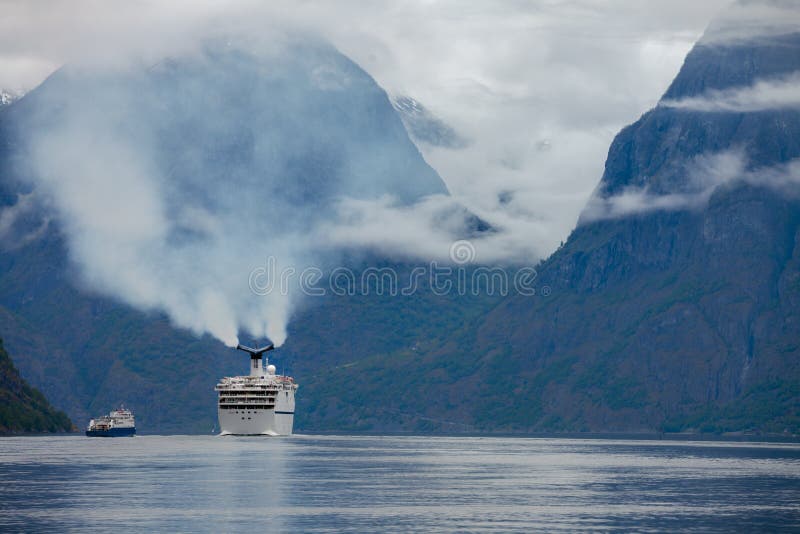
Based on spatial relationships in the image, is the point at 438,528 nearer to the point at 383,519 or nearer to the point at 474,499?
the point at 383,519

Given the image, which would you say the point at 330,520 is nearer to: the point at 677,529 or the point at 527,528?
the point at 527,528

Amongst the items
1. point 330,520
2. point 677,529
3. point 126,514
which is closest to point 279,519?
point 330,520

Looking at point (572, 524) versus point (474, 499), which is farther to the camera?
point (474, 499)

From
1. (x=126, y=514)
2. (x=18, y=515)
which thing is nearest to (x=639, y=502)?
(x=126, y=514)

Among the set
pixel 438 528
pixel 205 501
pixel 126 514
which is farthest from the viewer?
pixel 205 501

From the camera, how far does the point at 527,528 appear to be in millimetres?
163750

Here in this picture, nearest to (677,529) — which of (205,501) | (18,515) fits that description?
(205,501)

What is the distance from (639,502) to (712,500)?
1051 cm

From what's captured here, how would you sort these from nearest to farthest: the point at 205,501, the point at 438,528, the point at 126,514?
the point at 438,528 < the point at 126,514 < the point at 205,501

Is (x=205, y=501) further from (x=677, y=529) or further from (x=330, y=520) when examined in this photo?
(x=677, y=529)

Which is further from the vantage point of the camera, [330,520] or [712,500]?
[712,500]

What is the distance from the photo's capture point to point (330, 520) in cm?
17262

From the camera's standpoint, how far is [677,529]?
164375 millimetres

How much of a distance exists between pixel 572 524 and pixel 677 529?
11650mm
